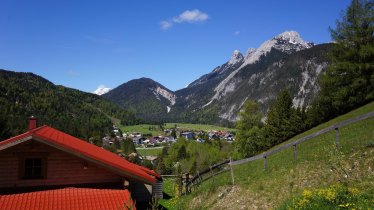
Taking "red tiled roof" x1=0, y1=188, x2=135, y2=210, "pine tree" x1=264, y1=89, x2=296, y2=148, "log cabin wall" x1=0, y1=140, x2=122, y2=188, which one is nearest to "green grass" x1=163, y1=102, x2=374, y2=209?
"red tiled roof" x1=0, y1=188, x2=135, y2=210

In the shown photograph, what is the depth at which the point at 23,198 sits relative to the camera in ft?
47.3

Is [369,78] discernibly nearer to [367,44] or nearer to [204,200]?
[367,44]

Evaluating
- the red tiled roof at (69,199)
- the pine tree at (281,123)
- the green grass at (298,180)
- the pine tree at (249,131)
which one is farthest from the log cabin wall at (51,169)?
the pine tree at (249,131)

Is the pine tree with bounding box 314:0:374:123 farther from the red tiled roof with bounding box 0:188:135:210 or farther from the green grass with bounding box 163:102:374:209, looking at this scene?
the red tiled roof with bounding box 0:188:135:210

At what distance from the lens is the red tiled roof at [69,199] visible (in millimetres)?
14052

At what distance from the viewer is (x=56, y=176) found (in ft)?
51.3

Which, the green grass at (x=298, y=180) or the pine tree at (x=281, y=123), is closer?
the green grass at (x=298, y=180)

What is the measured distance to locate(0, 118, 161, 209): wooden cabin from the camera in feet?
48.1

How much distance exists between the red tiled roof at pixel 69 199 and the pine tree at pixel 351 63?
34213 millimetres

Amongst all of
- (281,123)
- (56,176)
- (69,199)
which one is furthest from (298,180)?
(281,123)

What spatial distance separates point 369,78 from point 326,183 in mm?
30133

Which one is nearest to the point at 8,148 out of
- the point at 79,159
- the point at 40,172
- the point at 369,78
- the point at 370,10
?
the point at 40,172

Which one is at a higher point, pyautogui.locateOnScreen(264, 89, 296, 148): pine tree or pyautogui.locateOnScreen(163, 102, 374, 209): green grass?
pyautogui.locateOnScreen(264, 89, 296, 148): pine tree

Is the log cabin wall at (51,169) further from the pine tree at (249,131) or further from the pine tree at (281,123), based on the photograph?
the pine tree at (249,131)
